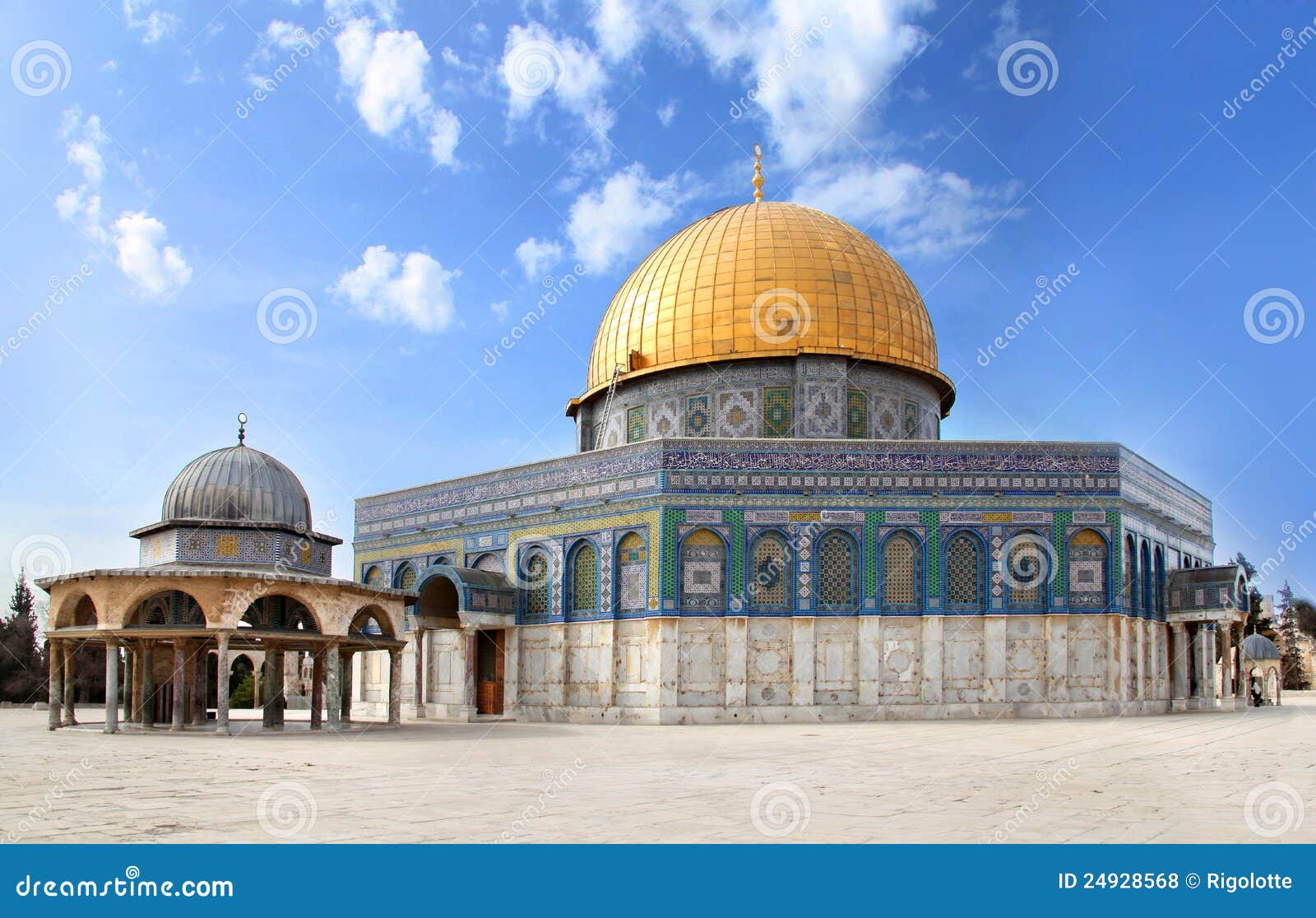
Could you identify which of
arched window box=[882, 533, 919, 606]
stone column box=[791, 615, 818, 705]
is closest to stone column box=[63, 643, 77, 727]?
stone column box=[791, 615, 818, 705]

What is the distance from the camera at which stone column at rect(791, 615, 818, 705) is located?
22234mm

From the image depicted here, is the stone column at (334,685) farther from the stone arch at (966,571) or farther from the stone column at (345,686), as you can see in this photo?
the stone arch at (966,571)

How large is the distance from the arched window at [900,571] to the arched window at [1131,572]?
4.28 meters

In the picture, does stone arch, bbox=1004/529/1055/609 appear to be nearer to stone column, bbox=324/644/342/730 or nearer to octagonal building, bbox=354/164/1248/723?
octagonal building, bbox=354/164/1248/723

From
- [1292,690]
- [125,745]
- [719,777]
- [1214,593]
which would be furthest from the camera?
[1292,690]

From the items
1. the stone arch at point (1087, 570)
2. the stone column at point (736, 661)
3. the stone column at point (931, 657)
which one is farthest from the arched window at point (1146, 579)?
the stone column at point (736, 661)

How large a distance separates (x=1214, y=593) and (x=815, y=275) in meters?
10.7

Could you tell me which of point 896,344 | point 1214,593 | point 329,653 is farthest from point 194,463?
point 1214,593

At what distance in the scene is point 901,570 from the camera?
897 inches

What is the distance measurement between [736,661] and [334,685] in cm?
736

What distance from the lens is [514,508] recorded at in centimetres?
2552

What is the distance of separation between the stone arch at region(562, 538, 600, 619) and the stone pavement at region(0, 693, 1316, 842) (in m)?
7.17

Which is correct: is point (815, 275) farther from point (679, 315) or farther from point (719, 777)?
point (719, 777)

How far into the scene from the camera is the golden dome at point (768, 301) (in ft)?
86.2
